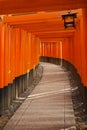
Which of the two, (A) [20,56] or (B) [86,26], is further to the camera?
(A) [20,56]

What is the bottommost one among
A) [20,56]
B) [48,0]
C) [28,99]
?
[28,99]

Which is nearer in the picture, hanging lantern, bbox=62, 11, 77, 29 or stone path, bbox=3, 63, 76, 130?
stone path, bbox=3, 63, 76, 130

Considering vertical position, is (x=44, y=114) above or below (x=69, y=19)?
below

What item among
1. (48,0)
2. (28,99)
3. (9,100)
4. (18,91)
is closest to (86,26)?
(48,0)

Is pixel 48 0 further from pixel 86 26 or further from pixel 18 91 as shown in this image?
pixel 18 91

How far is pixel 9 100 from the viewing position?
10.4 m

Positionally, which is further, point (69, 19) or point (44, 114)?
point (44, 114)

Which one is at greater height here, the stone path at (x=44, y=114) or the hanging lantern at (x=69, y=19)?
the hanging lantern at (x=69, y=19)

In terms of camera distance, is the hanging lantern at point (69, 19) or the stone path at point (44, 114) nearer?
the stone path at point (44, 114)

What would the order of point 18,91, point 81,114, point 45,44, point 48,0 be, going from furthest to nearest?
1. point 45,44
2. point 18,91
3. point 81,114
4. point 48,0

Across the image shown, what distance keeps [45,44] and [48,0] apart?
97.9 feet

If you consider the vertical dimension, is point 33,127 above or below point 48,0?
below

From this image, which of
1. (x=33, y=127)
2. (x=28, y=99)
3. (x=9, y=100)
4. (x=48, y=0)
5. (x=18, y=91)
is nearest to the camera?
(x=48, y=0)

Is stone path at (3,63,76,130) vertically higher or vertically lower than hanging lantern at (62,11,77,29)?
lower
